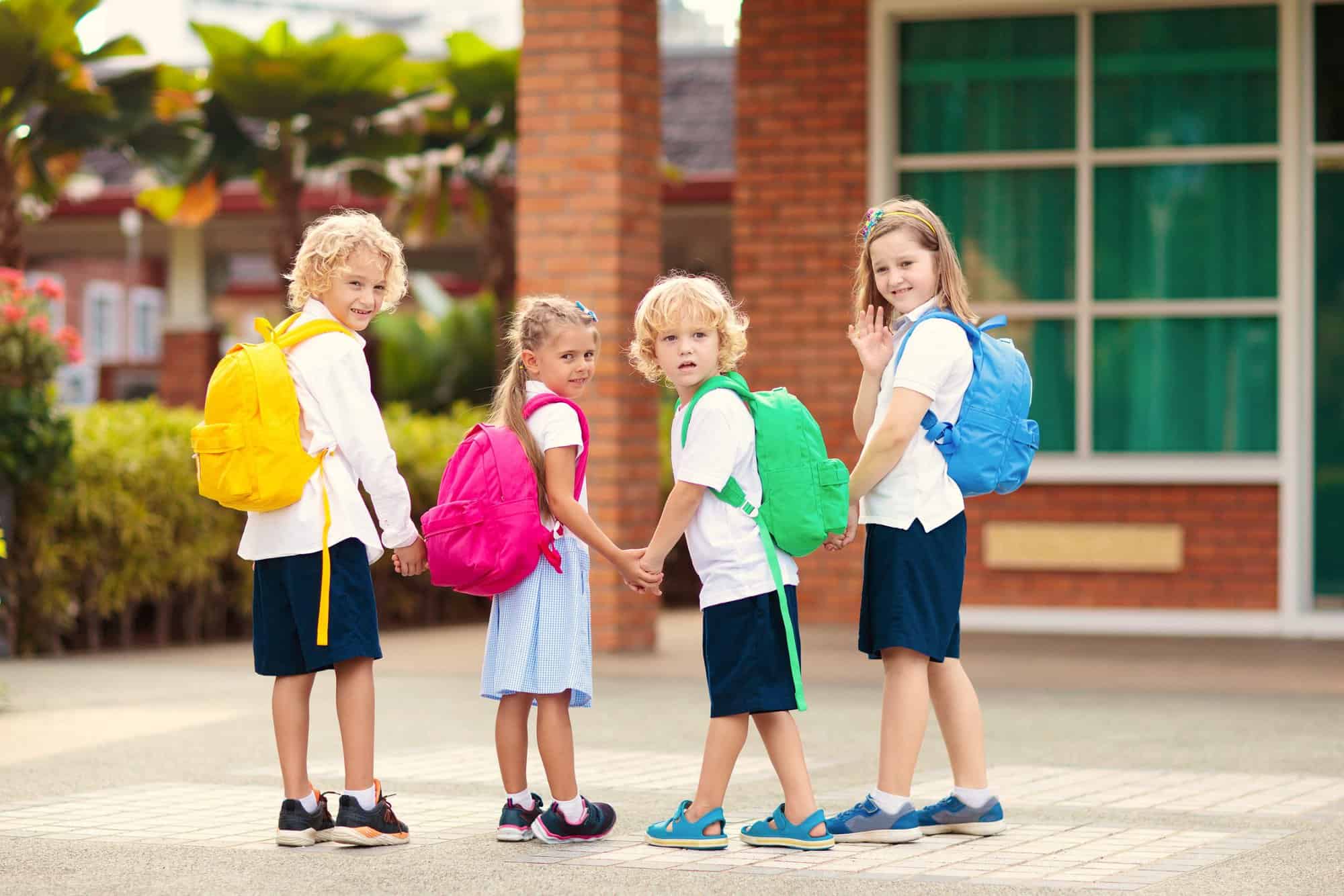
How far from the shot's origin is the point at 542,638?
5.69 meters

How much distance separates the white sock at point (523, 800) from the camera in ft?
18.9

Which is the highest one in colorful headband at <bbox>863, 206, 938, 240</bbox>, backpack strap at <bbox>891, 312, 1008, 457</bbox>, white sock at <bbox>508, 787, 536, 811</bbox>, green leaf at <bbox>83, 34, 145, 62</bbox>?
green leaf at <bbox>83, 34, 145, 62</bbox>

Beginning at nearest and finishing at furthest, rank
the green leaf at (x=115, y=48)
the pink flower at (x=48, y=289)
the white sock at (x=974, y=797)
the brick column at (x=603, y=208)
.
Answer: the white sock at (x=974, y=797) → the brick column at (x=603, y=208) → the pink flower at (x=48, y=289) → the green leaf at (x=115, y=48)

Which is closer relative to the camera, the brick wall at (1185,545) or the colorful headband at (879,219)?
→ the colorful headband at (879,219)

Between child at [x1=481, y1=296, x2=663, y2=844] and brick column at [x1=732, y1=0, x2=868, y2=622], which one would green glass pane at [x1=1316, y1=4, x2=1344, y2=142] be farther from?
child at [x1=481, y1=296, x2=663, y2=844]

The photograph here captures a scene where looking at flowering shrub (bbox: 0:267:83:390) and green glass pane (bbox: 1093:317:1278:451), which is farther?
green glass pane (bbox: 1093:317:1278:451)

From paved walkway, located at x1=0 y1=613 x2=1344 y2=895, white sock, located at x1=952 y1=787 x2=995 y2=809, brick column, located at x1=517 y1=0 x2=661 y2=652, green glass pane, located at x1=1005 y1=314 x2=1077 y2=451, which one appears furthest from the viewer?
green glass pane, located at x1=1005 y1=314 x2=1077 y2=451

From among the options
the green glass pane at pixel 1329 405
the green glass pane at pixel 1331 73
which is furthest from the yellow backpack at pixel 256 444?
the green glass pane at pixel 1331 73

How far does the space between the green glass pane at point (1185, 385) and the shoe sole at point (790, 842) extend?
7144mm

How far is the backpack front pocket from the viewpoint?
554cm

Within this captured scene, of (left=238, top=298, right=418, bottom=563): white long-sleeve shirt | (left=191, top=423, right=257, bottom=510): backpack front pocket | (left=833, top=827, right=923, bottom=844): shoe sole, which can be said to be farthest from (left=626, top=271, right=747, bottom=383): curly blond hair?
(left=833, top=827, right=923, bottom=844): shoe sole

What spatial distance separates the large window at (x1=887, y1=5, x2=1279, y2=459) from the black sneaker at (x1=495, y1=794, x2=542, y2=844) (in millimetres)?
7196

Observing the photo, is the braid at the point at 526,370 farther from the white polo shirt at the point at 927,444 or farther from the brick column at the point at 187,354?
the brick column at the point at 187,354

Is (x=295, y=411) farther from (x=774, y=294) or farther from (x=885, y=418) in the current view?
(x=774, y=294)
